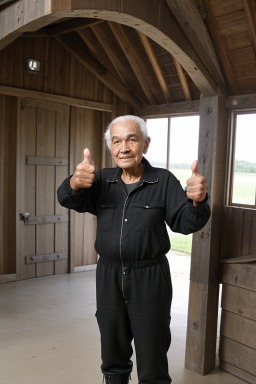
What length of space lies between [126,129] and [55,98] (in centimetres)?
353

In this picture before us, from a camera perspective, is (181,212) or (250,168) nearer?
(181,212)

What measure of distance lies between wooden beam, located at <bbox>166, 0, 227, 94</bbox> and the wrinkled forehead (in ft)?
2.92

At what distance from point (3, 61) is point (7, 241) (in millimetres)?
2278

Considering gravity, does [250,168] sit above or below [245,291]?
above

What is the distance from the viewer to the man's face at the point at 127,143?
1.87 metres

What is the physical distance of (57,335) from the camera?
344 centimetres

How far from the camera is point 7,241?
16.1ft

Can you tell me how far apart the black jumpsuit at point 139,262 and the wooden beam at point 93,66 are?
3.78 m

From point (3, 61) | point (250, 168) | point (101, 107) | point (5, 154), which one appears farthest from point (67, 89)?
point (250, 168)

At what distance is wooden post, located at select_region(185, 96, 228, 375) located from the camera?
9.12 ft

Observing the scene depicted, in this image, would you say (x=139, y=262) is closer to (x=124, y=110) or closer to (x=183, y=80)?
(x=183, y=80)

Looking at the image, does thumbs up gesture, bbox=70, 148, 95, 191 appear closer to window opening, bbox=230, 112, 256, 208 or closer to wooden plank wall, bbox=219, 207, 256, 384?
wooden plank wall, bbox=219, 207, 256, 384

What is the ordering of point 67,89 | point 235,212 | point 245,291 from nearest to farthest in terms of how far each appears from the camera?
point 245,291 < point 235,212 < point 67,89

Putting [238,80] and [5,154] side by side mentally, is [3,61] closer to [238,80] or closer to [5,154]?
[5,154]
